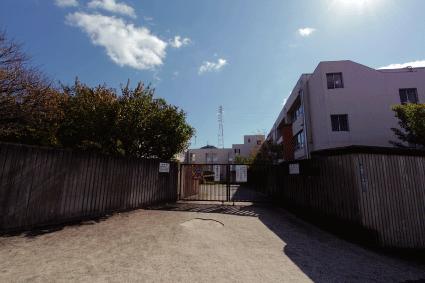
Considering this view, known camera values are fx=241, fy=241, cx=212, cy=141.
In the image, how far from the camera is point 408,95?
21.0 metres

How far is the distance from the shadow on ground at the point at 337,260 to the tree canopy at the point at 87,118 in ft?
28.0

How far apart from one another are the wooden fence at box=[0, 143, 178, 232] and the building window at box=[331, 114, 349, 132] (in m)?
16.4

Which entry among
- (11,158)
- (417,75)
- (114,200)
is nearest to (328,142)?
(417,75)

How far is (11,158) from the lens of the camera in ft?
22.7

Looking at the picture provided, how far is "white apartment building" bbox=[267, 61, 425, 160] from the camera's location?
20.2 m

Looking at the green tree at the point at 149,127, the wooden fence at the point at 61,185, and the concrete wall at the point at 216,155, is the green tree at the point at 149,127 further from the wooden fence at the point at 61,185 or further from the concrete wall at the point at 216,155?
the concrete wall at the point at 216,155

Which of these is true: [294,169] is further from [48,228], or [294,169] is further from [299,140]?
[299,140]

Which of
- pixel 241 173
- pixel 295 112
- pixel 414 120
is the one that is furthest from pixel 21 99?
pixel 295 112

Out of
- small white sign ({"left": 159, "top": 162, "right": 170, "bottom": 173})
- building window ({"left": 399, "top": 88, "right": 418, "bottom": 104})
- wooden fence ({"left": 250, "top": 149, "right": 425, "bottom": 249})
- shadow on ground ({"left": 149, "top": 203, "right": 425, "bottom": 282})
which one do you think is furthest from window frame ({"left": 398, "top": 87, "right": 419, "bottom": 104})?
small white sign ({"left": 159, "top": 162, "right": 170, "bottom": 173})

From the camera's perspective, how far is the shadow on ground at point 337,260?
17.0 ft

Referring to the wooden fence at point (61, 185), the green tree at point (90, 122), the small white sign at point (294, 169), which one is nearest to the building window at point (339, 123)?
the small white sign at point (294, 169)

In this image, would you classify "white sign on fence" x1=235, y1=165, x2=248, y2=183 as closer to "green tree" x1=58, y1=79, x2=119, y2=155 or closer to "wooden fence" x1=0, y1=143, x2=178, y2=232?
"wooden fence" x1=0, y1=143, x2=178, y2=232

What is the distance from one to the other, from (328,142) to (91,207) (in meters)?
18.3

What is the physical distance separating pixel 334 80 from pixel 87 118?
65.2 ft
